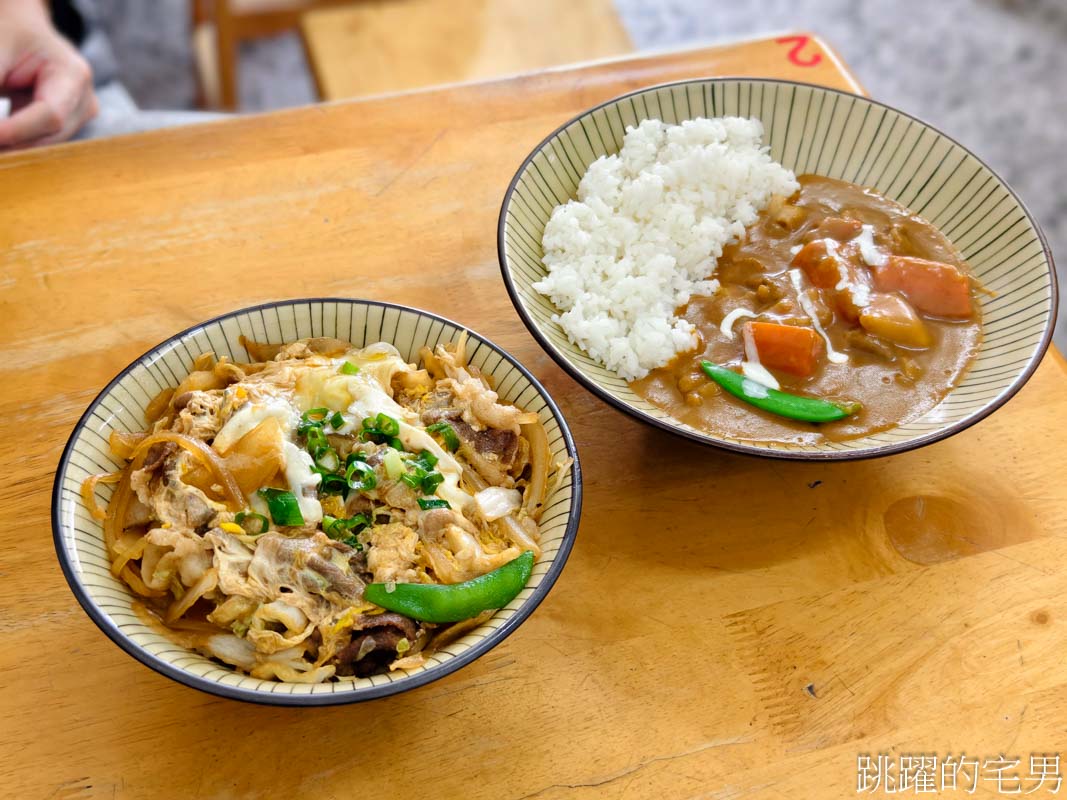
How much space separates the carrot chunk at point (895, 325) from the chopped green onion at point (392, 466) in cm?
104

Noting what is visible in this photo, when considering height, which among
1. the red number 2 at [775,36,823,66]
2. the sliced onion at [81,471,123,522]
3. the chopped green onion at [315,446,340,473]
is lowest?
the sliced onion at [81,471,123,522]

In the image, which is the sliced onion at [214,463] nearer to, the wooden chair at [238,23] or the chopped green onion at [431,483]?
the chopped green onion at [431,483]

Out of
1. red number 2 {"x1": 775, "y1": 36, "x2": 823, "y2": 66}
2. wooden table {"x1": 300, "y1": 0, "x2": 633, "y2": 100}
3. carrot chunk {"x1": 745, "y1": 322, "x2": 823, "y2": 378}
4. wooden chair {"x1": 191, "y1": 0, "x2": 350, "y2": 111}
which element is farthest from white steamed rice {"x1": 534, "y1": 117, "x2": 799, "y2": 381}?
wooden chair {"x1": 191, "y1": 0, "x2": 350, "y2": 111}

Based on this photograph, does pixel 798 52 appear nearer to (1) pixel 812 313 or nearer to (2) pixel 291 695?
(1) pixel 812 313

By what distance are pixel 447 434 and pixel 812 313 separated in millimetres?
862

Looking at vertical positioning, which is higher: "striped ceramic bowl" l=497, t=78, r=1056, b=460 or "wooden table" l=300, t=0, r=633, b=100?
"striped ceramic bowl" l=497, t=78, r=1056, b=460

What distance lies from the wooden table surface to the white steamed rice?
0.17 meters

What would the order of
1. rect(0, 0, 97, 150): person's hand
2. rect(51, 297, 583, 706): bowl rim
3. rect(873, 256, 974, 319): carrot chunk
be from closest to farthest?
rect(51, 297, 583, 706): bowl rim → rect(873, 256, 974, 319): carrot chunk → rect(0, 0, 97, 150): person's hand

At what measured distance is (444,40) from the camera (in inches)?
155

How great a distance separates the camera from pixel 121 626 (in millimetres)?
1337

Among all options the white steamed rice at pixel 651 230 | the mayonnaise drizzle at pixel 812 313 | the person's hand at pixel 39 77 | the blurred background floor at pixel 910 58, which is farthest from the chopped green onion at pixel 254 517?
the blurred background floor at pixel 910 58

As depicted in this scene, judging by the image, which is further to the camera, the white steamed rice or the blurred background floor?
the blurred background floor

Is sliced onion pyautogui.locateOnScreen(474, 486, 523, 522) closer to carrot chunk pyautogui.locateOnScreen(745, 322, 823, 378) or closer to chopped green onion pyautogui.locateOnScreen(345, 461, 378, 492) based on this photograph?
chopped green onion pyautogui.locateOnScreen(345, 461, 378, 492)

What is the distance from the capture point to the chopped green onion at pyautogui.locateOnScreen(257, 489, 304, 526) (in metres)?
A: 1.47
